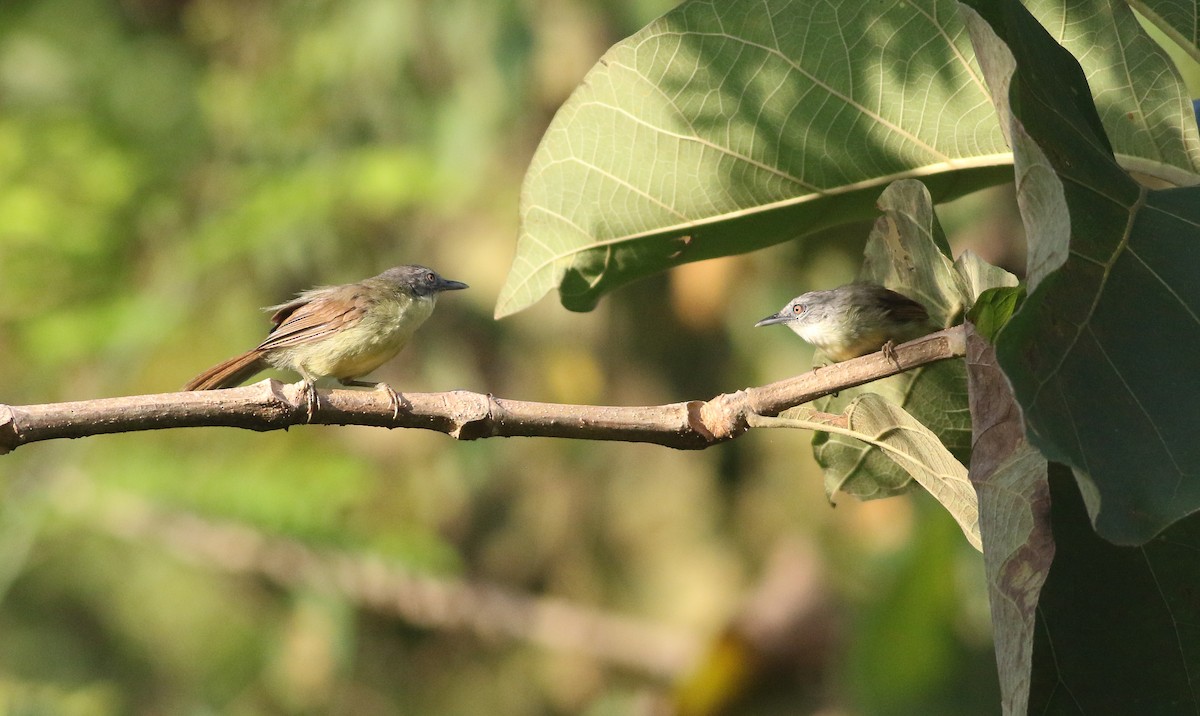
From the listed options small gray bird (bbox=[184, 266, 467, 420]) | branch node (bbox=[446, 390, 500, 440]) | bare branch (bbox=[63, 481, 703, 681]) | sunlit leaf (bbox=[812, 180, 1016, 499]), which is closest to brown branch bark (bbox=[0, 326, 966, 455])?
branch node (bbox=[446, 390, 500, 440])

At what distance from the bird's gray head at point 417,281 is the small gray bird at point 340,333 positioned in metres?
0.07

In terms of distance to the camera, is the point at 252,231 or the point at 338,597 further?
the point at 338,597

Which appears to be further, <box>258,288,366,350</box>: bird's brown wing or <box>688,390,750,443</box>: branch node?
<box>258,288,366,350</box>: bird's brown wing

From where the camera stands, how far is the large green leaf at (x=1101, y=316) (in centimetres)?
116

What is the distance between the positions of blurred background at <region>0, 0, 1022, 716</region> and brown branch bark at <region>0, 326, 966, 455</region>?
322 cm

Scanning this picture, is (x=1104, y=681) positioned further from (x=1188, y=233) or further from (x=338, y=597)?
(x=338, y=597)

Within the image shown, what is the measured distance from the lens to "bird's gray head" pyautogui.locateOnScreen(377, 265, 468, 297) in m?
3.17

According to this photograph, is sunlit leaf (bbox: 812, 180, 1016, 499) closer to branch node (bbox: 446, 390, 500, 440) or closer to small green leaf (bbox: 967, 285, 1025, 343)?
small green leaf (bbox: 967, 285, 1025, 343)

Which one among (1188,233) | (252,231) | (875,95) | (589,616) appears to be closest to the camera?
(1188,233)

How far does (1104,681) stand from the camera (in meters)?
1.43

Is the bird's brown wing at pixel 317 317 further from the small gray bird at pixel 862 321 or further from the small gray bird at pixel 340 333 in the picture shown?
the small gray bird at pixel 862 321

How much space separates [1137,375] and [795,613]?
15.3ft

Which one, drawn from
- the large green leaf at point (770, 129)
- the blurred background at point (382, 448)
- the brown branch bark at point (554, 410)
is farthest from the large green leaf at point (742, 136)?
the blurred background at point (382, 448)

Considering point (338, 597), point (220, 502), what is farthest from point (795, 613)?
point (220, 502)
